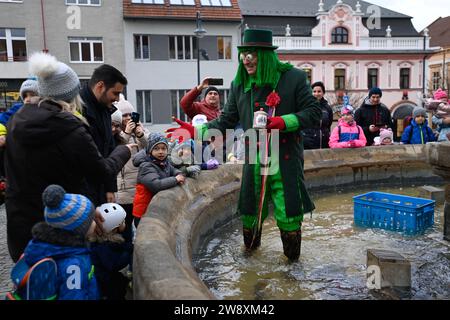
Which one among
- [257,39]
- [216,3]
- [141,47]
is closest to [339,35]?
[216,3]

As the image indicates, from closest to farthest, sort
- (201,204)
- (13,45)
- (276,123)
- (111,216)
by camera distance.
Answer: (111,216), (276,123), (201,204), (13,45)

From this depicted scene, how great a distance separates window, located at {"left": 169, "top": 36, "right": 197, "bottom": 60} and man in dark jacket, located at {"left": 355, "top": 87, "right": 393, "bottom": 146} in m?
21.2

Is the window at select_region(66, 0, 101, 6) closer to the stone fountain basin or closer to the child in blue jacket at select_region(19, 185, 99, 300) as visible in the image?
the stone fountain basin

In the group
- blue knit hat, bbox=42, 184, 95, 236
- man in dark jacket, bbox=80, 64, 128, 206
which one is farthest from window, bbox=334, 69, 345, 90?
blue knit hat, bbox=42, 184, 95, 236

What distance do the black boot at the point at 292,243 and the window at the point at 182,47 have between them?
81.3ft

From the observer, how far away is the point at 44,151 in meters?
2.55

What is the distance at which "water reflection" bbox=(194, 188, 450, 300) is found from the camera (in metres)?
3.16

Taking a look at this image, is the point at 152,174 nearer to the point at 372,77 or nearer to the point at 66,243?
the point at 66,243

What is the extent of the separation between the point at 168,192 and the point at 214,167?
1297 millimetres

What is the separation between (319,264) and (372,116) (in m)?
4.27

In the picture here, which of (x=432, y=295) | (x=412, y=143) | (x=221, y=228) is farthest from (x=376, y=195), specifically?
(x=412, y=143)

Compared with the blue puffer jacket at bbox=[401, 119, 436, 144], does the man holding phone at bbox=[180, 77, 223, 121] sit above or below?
above

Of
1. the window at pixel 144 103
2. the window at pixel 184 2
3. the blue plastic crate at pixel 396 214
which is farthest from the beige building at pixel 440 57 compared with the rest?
the blue plastic crate at pixel 396 214

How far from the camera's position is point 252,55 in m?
3.71
